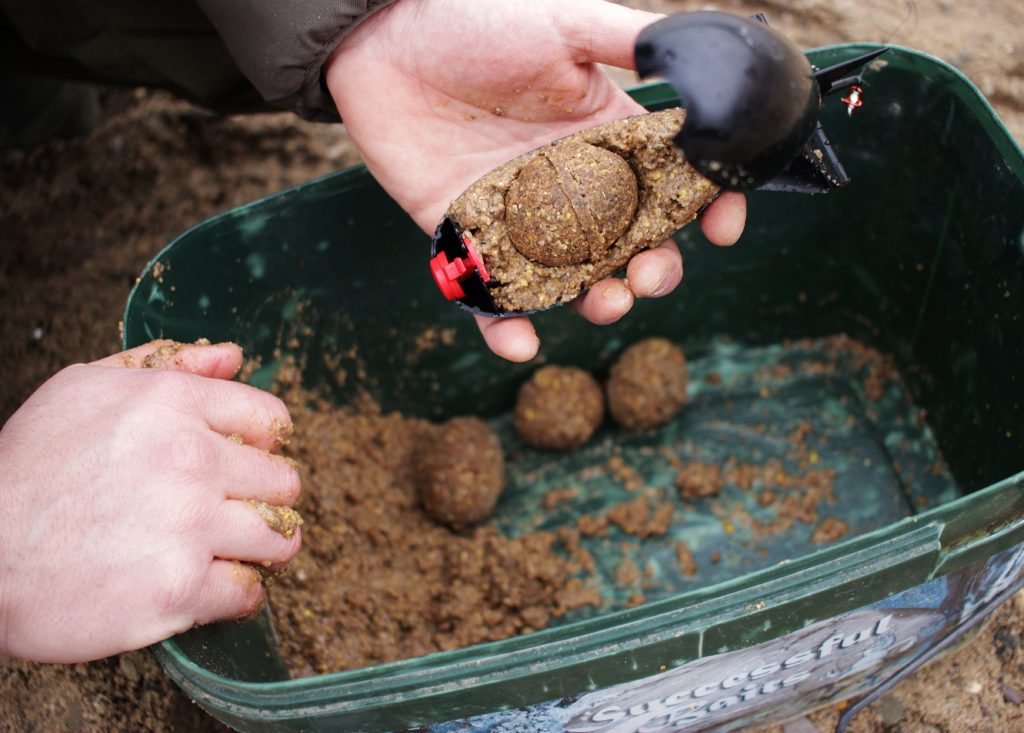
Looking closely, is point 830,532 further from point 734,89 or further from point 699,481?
point 734,89

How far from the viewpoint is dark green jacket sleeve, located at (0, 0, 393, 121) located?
1.41 m

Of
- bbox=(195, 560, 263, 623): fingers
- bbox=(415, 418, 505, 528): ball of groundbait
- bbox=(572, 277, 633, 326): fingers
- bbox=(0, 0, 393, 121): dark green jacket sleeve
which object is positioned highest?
bbox=(0, 0, 393, 121): dark green jacket sleeve

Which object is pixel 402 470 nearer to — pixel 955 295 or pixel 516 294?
pixel 516 294

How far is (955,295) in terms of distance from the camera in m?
1.66

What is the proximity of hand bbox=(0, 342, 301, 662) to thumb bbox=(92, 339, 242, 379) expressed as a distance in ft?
0.06

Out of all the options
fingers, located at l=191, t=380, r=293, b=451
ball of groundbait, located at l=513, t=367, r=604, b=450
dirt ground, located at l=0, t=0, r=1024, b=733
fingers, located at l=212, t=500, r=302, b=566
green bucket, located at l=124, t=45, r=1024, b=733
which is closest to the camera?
green bucket, located at l=124, t=45, r=1024, b=733

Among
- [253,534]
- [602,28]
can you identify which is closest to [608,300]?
[602,28]

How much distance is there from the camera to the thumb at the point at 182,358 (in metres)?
1.29

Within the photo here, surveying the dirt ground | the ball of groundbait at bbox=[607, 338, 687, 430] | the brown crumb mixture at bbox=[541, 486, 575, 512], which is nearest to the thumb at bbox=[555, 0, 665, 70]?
the ball of groundbait at bbox=[607, 338, 687, 430]

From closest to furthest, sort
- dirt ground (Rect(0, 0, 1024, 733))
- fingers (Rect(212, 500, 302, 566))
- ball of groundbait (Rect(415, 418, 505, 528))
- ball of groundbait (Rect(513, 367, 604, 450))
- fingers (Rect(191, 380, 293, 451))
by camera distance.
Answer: fingers (Rect(212, 500, 302, 566)), fingers (Rect(191, 380, 293, 451)), dirt ground (Rect(0, 0, 1024, 733)), ball of groundbait (Rect(415, 418, 505, 528)), ball of groundbait (Rect(513, 367, 604, 450))

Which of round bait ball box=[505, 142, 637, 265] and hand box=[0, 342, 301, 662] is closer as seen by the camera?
hand box=[0, 342, 301, 662]

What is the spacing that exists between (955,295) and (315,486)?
48.8 inches

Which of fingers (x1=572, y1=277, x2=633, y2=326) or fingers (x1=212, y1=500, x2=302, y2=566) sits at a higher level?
fingers (x1=572, y1=277, x2=633, y2=326)

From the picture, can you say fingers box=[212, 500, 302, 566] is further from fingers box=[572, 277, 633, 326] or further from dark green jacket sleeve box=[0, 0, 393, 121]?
dark green jacket sleeve box=[0, 0, 393, 121]
